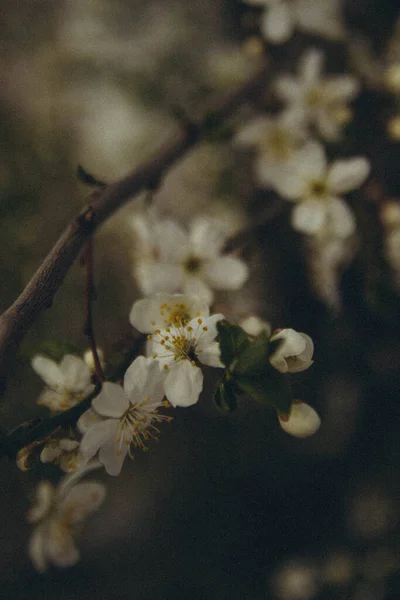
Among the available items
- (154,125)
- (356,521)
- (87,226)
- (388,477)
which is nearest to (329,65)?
(154,125)

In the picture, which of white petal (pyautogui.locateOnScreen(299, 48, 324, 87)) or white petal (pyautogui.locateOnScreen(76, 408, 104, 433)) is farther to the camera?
white petal (pyautogui.locateOnScreen(299, 48, 324, 87))

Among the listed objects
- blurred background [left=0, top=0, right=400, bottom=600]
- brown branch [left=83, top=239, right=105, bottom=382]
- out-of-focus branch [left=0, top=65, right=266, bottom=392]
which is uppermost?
out-of-focus branch [left=0, top=65, right=266, bottom=392]

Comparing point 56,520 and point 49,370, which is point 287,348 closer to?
point 49,370

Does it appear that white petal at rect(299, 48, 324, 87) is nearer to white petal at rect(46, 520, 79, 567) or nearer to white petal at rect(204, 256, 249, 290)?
white petal at rect(204, 256, 249, 290)

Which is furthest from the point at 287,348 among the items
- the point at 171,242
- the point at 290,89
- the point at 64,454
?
the point at 290,89

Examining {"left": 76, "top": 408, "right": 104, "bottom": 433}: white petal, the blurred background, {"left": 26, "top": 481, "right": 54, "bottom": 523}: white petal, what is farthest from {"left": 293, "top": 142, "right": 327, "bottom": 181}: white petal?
{"left": 26, "top": 481, "right": 54, "bottom": 523}: white petal

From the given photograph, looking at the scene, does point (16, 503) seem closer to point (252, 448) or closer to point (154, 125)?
point (252, 448)

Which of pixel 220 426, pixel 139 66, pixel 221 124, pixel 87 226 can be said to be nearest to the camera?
pixel 87 226
